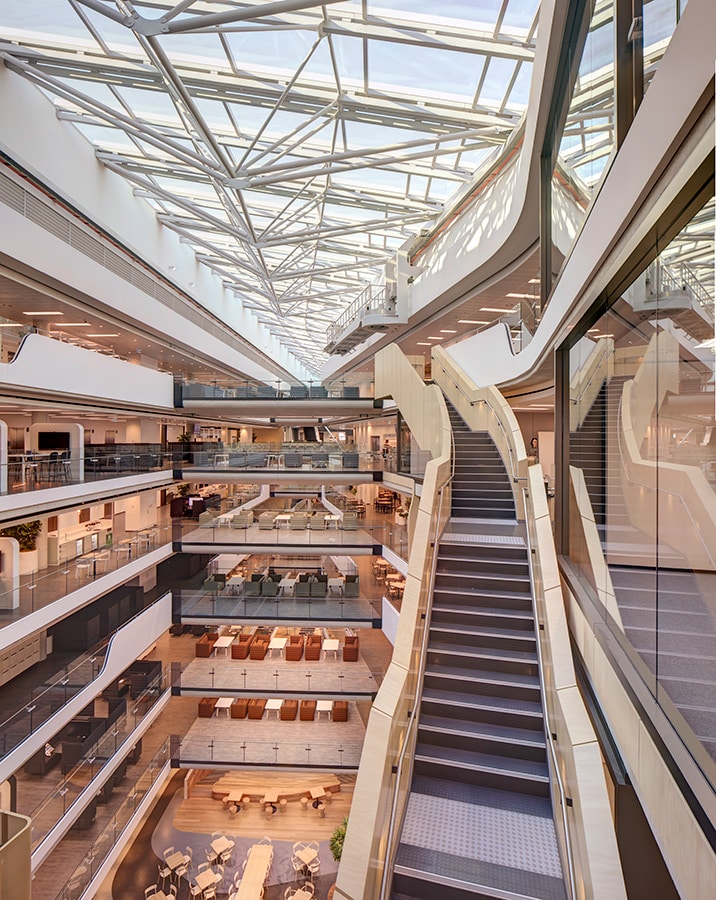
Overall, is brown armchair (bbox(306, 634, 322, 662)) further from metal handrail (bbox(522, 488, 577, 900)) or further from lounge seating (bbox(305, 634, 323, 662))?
metal handrail (bbox(522, 488, 577, 900))

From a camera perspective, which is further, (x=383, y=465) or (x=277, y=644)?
(x=383, y=465)

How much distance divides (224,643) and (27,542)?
7056mm

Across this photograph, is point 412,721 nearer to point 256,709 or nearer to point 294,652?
point 256,709

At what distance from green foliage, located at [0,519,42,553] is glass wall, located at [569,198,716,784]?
1500cm

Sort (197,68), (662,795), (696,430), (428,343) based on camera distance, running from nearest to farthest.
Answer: (696,430) → (662,795) → (197,68) → (428,343)

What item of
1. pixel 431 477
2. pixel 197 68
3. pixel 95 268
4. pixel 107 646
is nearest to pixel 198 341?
pixel 95 268

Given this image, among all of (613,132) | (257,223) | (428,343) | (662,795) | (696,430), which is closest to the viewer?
(696,430)

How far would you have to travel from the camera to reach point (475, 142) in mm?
14656

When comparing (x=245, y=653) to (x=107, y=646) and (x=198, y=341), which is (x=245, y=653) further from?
(x=198, y=341)

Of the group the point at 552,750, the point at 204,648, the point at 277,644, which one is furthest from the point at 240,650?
the point at 552,750

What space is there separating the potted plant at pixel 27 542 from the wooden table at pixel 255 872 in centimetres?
917

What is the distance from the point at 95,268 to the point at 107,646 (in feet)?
31.3

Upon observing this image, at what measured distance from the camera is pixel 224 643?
18562 millimetres

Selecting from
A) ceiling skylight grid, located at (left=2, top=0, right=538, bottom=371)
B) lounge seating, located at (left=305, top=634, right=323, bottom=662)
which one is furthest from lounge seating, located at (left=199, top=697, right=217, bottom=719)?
ceiling skylight grid, located at (left=2, top=0, right=538, bottom=371)
